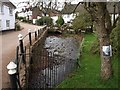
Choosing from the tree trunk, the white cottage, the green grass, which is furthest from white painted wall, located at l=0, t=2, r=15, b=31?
the tree trunk

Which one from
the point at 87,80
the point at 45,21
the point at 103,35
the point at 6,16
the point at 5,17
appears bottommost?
the point at 87,80

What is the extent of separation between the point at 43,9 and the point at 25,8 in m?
0.88

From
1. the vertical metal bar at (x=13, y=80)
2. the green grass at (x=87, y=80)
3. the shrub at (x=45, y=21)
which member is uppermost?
the shrub at (x=45, y=21)

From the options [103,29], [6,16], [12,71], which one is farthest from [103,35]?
[6,16]

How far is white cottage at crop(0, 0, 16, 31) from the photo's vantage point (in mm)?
36250

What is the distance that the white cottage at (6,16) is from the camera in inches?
1427

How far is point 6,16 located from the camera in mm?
38812

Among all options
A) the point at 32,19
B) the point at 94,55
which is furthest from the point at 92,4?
the point at 32,19

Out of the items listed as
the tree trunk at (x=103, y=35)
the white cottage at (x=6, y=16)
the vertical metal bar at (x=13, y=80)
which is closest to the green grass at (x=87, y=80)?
the tree trunk at (x=103, y=35)

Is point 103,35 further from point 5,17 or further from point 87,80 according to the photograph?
point 5,17

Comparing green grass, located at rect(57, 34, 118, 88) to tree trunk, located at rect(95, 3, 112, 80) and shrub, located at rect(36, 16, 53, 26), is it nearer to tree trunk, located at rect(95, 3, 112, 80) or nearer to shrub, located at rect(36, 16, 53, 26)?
tree trunk, located at rect(95, 3, 112, 80)

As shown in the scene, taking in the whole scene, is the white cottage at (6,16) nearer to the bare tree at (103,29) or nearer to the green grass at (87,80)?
the green grass at (87,80)

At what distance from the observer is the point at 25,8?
8609 millimetres

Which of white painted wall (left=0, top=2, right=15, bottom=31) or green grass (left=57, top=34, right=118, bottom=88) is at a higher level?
white painted wall (left=0, top=2, right=15, bottom=31)
